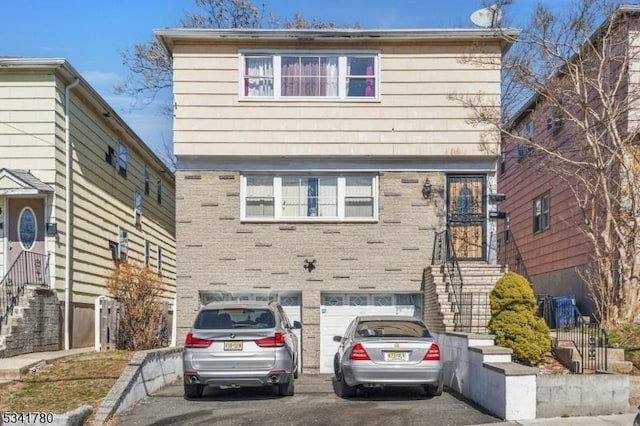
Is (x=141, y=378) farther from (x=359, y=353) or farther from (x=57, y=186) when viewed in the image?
(x=57, y=186)

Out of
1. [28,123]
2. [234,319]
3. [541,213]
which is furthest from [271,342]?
[541,213]

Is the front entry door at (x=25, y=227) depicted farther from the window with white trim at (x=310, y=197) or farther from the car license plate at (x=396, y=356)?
the car license plate at (x=396, y=356)

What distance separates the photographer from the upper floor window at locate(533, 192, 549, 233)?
2378 centimetres

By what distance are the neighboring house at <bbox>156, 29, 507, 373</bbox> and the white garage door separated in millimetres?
33

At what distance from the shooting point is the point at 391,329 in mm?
12508

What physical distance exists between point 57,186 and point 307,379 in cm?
728

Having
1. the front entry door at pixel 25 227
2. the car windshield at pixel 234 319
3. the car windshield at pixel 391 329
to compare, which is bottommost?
the car windshield at pixel 391 329

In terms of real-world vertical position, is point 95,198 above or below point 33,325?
above

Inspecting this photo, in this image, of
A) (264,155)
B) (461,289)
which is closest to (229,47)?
(264,155)

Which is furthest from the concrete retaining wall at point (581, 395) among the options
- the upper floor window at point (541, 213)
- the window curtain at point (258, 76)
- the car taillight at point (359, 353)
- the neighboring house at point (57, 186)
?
the upper floor window at point (541, 213)

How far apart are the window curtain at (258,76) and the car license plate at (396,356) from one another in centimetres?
820

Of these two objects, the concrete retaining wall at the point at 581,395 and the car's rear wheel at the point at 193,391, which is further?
the car's rear wheel at the point at 193,391

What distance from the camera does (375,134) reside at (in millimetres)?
17641

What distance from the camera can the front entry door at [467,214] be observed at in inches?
699
